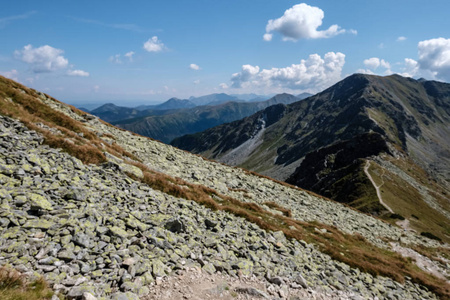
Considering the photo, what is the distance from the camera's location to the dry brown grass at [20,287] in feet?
23.4

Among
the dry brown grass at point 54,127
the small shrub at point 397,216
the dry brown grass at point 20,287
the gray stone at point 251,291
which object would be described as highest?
the dry brown grass at point 54,127

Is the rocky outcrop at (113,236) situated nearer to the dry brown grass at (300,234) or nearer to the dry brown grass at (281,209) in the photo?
the dry brown grass at (300,234)

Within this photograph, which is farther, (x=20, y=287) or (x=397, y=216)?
(x=397, y=216)

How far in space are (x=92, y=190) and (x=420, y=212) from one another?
118861mm

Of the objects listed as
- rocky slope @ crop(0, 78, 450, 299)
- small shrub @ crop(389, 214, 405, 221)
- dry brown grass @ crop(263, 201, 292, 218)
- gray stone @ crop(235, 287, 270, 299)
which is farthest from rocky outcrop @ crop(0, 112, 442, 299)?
small shrub @ crop(389, 214, 405, 221)

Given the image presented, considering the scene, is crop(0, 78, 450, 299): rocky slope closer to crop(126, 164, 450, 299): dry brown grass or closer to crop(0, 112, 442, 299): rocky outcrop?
crop(0, 112, 442, 299): rocky outcrop

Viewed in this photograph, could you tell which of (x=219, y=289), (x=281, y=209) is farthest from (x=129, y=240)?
(x=281, y=209)

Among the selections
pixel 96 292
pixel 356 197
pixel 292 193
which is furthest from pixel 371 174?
pixel 96 292

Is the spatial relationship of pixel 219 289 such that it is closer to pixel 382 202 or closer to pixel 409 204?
pixel 382 202

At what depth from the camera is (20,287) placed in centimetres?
755

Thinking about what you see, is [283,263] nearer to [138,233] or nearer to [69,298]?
[138,233]

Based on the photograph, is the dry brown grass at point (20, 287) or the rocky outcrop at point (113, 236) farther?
the rocky outcrop at point (113, 236)

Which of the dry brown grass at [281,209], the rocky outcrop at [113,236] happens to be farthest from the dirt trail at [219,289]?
the dry brown grass at [281,209]

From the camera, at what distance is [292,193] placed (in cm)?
4303
